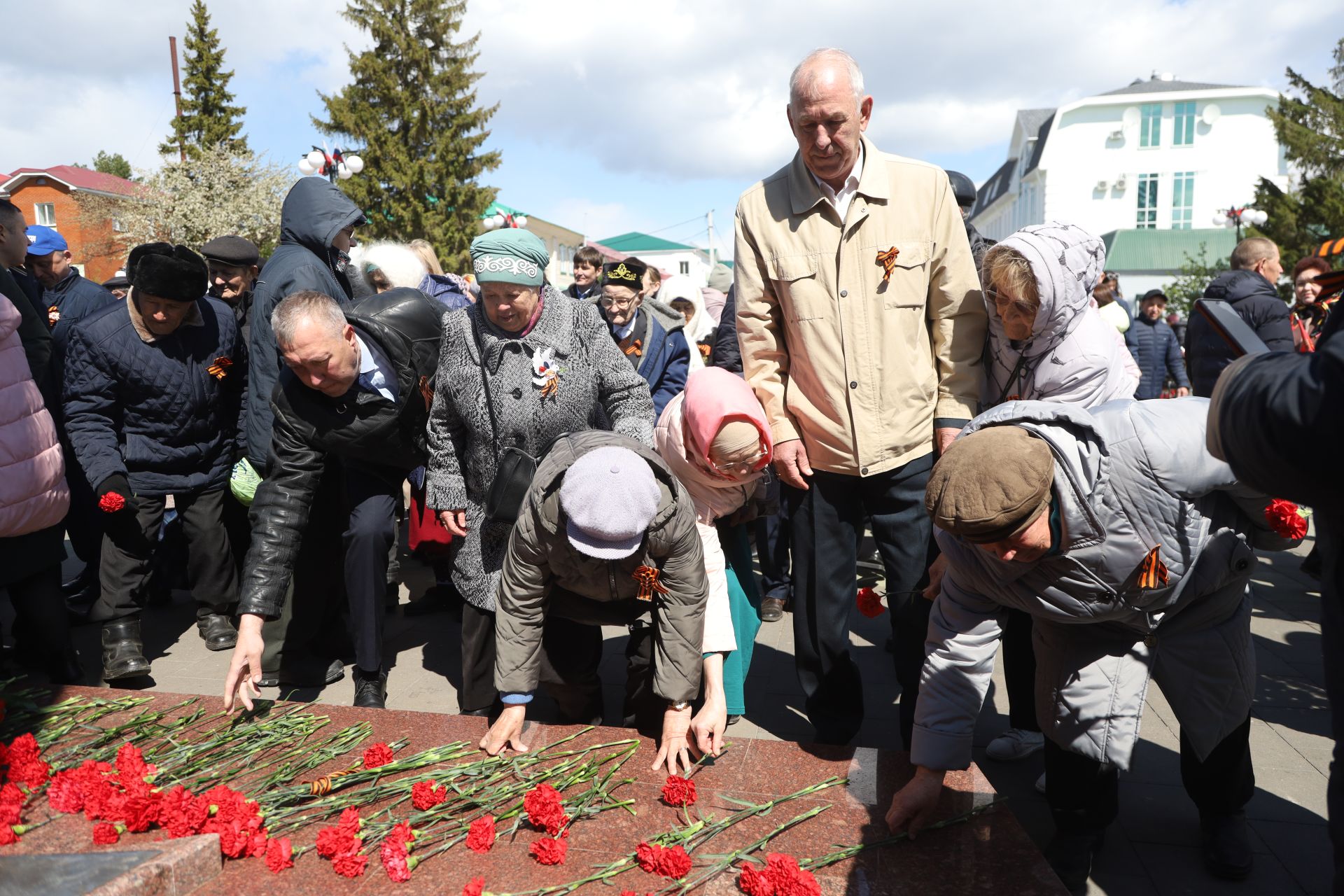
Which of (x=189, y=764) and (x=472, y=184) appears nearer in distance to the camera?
(x=189, y=764)

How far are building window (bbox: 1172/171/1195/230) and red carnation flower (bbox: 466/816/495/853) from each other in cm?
5654

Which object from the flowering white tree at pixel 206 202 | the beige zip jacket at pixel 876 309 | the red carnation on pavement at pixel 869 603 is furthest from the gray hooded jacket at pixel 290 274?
the flowering white tree at pixel 206 202

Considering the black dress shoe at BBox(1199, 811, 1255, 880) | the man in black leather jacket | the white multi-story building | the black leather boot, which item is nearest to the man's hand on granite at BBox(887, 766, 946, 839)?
the black dress shoe at BBox(1199, 811, 1255, 880)

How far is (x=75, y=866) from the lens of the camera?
226 cm

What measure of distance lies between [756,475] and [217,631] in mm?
3416

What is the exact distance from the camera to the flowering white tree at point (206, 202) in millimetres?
31547

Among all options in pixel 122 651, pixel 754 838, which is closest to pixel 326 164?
pixel 122 651

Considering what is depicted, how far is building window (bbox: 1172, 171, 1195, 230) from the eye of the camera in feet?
167

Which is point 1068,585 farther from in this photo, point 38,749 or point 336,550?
point 336,550

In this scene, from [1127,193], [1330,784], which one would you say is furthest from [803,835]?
[1127,193]

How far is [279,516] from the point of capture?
145 inches

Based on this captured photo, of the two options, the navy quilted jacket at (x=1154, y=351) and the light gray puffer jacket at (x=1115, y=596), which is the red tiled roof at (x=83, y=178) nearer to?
the navy quilted jacket at (x=1154, y=351)

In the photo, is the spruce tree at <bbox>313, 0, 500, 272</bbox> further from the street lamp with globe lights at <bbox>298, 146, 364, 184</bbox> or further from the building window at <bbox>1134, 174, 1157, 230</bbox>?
the building window at <bbox>1134, 174, 1157, 230</bbox>

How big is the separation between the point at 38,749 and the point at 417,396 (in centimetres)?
174
